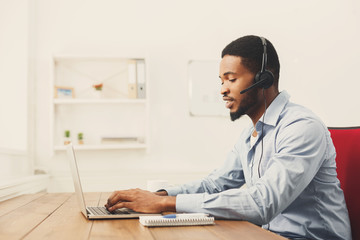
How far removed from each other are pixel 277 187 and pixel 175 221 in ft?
1.14

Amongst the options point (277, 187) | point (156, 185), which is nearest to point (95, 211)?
point (156, 185)

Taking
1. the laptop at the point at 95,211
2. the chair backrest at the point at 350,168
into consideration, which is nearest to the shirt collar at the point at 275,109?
the chair backrest at the point at 350,168

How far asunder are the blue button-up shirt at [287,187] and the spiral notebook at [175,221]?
0.34 feet

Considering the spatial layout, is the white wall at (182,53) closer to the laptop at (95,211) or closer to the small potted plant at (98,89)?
the small potted plant at (98,89)

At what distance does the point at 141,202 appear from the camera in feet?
4.15

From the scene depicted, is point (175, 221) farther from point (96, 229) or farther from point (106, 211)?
point (106, 211)

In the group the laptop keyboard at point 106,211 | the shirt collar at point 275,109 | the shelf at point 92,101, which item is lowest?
the laptop keyboard at point 106,211

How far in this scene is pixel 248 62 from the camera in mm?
1643

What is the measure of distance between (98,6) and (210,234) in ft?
8.66

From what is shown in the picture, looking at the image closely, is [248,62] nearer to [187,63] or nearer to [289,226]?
[289,226]

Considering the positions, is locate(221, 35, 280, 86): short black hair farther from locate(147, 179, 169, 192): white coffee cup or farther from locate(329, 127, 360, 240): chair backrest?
locate(147, 179, 169, 192): white coffee cup

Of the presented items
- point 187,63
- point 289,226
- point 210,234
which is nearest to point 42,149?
point 187,63

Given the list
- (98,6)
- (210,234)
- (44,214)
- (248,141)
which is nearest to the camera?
(210,234)

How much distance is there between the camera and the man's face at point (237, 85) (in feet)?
Answer: 5.41
